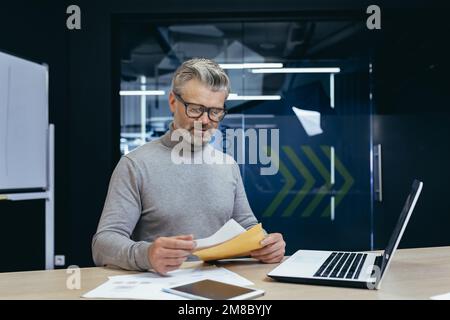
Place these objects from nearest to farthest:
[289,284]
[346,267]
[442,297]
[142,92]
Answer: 1. [442,297]
2. [289,284]
3. [346,267]
4. [142,92]

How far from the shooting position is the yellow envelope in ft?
4.26

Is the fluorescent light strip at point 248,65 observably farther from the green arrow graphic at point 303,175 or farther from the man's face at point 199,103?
the man's face at point 199,103

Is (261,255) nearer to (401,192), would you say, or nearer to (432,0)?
(401,192)

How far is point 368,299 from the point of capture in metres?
1.02

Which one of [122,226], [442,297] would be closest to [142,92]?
[122,226]

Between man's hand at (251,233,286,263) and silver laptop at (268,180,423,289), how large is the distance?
0.16 feet

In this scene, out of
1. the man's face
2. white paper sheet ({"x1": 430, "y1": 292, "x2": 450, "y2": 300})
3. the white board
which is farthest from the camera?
the white board

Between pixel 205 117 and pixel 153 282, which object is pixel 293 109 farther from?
pixel 153 282

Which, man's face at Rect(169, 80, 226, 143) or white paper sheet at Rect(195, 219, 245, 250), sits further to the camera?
man's face at Rect(169, 80, 226, 143)

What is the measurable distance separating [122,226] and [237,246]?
41 cm

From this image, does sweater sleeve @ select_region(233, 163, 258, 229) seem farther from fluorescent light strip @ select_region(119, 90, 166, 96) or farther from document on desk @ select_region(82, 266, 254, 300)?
fluorescent light strip @ select_region(119, 90, 166, 96)

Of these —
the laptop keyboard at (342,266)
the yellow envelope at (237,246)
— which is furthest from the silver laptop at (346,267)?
the yellow envelope at (237,246)

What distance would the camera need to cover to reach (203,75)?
1659 millimetres

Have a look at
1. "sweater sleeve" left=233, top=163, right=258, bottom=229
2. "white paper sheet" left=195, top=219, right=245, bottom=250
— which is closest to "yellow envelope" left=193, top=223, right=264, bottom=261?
"white paper sheet" left=195, top=219, right=245, bottom=250
